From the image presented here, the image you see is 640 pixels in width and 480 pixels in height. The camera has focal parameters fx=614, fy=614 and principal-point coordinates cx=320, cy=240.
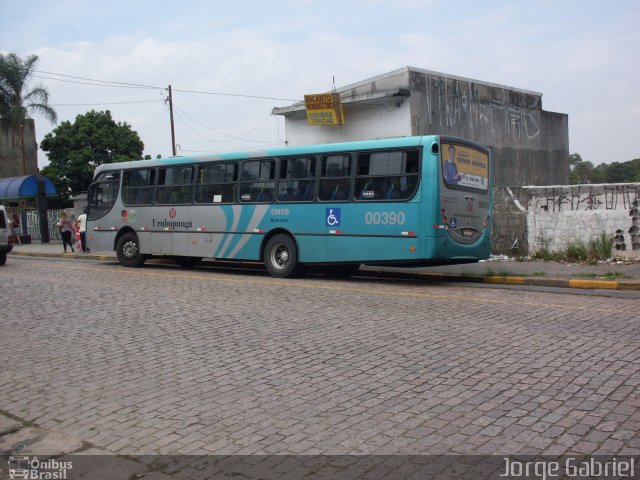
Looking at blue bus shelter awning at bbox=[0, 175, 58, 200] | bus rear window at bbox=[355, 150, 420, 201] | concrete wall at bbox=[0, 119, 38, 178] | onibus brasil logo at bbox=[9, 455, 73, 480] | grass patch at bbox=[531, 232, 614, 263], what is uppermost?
concrete wall at bbox=[0, 119, 38, 178]

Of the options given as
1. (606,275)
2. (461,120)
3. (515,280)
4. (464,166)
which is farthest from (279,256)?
(461,120)

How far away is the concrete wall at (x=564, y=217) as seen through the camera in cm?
1536

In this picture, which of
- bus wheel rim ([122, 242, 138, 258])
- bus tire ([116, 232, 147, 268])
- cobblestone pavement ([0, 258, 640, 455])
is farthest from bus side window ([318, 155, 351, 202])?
bus wheel rim ([122, 242, 138, 258])

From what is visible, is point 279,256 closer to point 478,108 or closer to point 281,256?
point 281,256

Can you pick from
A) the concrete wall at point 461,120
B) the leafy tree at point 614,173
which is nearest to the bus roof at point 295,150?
the concrete wall at point 461,120

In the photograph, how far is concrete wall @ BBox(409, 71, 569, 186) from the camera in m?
23.1

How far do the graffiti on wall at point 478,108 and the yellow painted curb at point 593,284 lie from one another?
39.6 ft

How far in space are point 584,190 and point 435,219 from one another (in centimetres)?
625

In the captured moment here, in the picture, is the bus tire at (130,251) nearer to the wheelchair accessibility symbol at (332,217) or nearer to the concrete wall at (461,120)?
the wheelchair accessibility symbol at (332,217)

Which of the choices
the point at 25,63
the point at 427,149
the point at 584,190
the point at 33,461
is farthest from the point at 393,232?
the point at 25,63

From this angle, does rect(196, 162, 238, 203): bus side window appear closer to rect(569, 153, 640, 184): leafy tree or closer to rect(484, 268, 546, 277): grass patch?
rect(484, 268, 546, 277): grass patch

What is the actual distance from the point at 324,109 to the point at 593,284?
15043 mm

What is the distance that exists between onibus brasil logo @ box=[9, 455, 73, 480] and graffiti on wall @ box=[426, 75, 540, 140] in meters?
20.6

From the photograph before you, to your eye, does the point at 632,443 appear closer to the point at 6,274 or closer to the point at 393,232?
the point at 393,232
